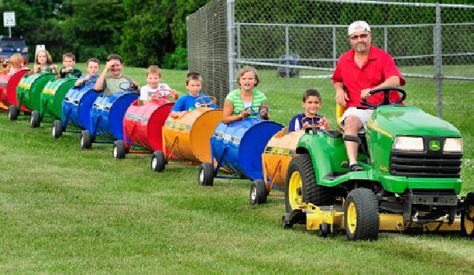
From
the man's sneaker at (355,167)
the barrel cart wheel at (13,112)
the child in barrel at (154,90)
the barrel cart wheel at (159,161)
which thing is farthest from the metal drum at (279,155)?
the barrel cart wheel at (13,112)

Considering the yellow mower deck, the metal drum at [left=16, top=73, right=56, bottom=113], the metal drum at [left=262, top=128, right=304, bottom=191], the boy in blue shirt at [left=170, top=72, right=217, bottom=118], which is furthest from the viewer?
the metal drum at [left=16, top=73, right=56, bottom=113]

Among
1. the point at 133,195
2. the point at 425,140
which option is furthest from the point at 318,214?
the point at 133,195

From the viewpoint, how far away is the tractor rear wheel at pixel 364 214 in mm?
9352

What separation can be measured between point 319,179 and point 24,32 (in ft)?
254

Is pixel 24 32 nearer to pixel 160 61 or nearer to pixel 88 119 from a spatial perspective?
pixel 160 61

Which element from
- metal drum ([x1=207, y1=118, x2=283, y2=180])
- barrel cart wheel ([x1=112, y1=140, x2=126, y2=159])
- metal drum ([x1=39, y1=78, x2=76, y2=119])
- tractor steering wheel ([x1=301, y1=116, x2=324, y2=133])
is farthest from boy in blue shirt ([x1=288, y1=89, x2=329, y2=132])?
metal drum ([x1=39, y1=78, x2=76, y2=119])

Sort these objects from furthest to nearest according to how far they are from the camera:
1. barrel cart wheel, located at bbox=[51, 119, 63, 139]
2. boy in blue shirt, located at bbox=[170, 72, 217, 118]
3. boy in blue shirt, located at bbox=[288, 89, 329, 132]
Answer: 1. barrel cart wheel, located at bbox=[51, 119, 63, 139]
2. boy in blue shirt, located at bbox=[170, 72, 217, 118]
3. boy in blue shirt, located at bbox=[288, 89, 329, 132]

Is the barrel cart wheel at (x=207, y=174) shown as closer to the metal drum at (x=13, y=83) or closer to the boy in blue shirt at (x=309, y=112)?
the boy in blue shirt at (x=309, y=112)

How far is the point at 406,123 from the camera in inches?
371

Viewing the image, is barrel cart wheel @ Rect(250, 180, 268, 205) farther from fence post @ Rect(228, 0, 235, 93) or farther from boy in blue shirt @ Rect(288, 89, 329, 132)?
fence post @ Rect(228, 0, 235, 93)

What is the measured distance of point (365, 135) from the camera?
994 cm

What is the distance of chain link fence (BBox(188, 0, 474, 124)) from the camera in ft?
64.6

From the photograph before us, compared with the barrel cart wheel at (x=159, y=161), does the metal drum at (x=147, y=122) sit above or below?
above

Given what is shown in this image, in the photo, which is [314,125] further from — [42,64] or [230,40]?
[42,64]
